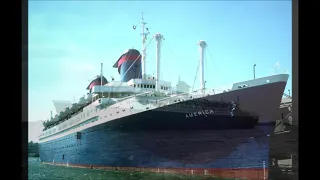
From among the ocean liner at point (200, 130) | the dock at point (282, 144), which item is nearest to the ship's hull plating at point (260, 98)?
the ocean liner at point (200, 130)

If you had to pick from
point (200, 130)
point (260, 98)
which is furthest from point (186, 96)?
point (260, 98)

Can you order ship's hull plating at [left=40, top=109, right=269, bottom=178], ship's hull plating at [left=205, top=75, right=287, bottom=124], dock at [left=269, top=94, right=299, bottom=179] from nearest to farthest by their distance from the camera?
dock at [left=269, top=94, right=299, bottom=179] < ship's hull plating at [left=40, top=109, right=269, bottom=178] < ship's hull plating at [left=205, top=75, right=287, bottom=124]

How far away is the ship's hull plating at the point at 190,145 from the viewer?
9336 millimetres

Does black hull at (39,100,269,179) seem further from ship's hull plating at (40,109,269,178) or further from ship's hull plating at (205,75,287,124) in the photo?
ship's hull plating at (205,75,287,124)

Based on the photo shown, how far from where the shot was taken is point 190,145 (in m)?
9.61

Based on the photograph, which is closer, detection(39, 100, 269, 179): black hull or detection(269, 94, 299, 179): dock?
detection(269, 94, 299, 179): dock

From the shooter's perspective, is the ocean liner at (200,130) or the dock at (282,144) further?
the ocean liner at (200,130)

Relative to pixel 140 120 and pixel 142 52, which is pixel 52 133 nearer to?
pixel 142 52

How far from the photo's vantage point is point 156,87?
1200 centimetres

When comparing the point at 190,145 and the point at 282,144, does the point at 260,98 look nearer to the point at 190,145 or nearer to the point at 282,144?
the point at 282,144

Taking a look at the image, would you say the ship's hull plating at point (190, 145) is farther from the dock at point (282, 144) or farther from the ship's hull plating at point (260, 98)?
the ship's hull plating at point (260, 98)

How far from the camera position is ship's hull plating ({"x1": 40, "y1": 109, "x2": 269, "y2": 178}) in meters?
9.34

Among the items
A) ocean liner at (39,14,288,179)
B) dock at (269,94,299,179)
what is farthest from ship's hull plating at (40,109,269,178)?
dock at (269,94,299,179)

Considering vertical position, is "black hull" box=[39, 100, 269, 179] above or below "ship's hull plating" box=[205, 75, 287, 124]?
below
